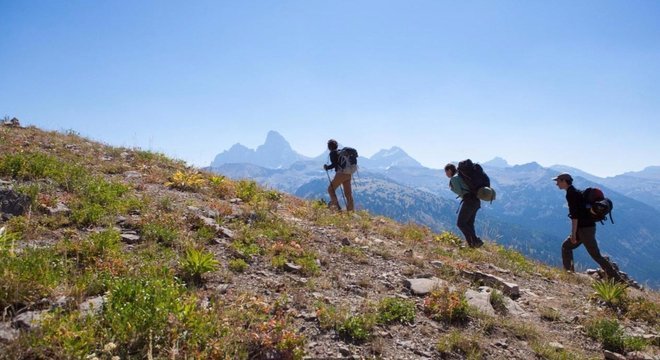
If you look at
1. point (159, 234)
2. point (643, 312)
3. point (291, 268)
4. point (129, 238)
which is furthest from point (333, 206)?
point (643, 312)

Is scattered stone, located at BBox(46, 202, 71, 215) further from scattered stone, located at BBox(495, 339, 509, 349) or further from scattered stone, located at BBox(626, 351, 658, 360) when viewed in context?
scattered stone, located at BBox(626, 351, 658, 360)

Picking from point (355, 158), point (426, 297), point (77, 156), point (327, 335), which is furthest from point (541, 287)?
point (77, 156)

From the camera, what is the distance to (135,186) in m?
12.0

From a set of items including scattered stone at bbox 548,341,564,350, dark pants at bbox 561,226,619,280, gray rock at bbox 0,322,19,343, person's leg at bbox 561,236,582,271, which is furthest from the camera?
person's leg at bbox 561,236,582,271

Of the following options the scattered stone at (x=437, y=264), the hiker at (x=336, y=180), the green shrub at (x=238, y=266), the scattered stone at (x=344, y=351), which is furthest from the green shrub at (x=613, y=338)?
the hiker at (x=336, y=180)

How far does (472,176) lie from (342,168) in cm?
523

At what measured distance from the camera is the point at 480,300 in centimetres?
756

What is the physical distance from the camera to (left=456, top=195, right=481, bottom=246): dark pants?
43.6 feet

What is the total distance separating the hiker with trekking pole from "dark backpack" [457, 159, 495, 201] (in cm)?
460

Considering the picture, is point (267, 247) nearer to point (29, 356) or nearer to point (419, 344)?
point (419, 344)

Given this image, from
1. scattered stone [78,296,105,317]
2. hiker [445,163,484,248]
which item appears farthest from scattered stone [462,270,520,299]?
scattered stone [78,296,105,317]

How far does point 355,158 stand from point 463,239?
5.37m

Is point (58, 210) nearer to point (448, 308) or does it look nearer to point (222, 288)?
point (222, 288)

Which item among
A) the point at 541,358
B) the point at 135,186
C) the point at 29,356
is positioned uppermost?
the point at 135,186
